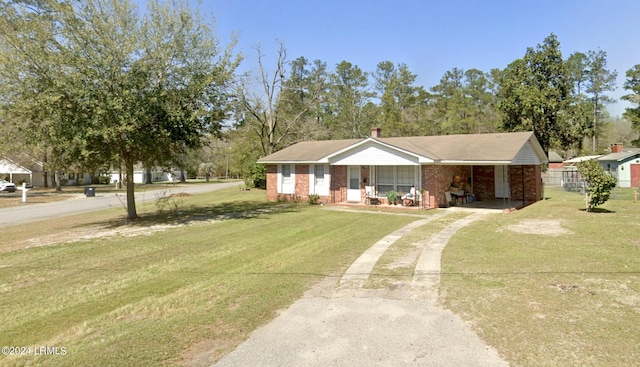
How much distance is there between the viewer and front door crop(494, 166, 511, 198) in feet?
67.1

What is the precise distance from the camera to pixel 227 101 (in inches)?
620

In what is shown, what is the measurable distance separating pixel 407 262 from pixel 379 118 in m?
42.2

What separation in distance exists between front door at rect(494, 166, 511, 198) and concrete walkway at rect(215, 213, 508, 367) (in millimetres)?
16524

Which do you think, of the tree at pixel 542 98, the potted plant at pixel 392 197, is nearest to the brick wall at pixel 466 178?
the potted plant at pixel 392 197

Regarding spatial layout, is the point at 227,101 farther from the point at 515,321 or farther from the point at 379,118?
the point at 379,118

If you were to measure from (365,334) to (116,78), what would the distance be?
12672 millimetres

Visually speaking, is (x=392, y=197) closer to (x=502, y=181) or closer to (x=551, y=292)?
(x=502, y=181)

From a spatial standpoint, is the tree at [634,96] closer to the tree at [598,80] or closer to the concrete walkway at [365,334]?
the tree at [598,80]

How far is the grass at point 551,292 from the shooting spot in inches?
155

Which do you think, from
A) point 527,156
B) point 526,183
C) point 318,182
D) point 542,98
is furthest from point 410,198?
point 542,98

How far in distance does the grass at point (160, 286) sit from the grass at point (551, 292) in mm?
2521

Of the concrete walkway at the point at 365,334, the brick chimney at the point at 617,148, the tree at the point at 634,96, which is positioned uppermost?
the tree at the point at 634,96

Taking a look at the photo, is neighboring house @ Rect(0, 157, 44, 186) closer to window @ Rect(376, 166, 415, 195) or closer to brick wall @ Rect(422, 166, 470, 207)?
window @ Rect(376, 166, 415, 195)

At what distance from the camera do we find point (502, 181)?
20.8 m
